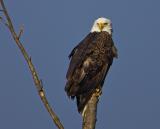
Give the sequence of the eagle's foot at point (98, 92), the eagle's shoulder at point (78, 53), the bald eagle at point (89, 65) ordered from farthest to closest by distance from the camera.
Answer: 1. the eagle's shoulder at point (78, 53)
2. the bald eagle at point (89, 65)
3. the eagle's foot at point (98, 92)

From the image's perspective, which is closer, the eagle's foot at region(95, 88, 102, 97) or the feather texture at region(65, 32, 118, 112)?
the eagle's foot at region(95, 88, 102, 97)

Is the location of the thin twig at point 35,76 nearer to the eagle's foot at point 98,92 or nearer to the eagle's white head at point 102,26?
the eagle's foot at point 98,92

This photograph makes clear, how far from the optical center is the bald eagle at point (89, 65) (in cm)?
748

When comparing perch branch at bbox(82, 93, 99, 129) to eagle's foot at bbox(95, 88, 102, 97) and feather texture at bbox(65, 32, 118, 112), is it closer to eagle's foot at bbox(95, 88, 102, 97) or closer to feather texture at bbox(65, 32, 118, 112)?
eagle's foot at bbox(95, 88, 102, 97)

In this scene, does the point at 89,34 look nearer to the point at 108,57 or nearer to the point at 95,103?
the point at 108,57

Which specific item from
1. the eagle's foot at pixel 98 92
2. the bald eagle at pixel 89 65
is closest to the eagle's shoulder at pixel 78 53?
the bald eagle at pixel 89 65

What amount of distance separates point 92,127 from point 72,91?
10.2 ft

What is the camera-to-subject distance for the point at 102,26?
10359 millimetres

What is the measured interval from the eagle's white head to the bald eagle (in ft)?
2.18

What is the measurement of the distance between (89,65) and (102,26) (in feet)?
7.40

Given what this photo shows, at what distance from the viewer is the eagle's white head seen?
10227 mm

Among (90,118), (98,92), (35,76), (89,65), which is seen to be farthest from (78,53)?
(35,76)

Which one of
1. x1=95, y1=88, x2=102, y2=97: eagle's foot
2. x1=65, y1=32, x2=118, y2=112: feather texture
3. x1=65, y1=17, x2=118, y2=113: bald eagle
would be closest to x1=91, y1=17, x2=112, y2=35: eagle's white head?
x1=65, y1=17, x2=118, y2=113: bald eagle

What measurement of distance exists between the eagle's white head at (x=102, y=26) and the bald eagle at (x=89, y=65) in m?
0.66
